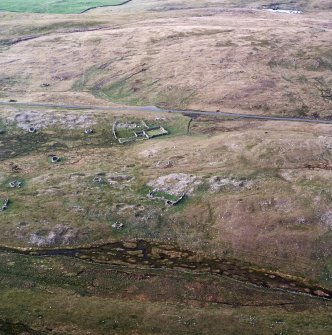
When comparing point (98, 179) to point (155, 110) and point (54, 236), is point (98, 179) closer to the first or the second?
point (54, 236)

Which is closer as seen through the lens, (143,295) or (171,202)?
(143,295)

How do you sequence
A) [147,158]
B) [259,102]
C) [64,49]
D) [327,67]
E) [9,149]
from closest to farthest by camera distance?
[147,158] → [9,149] → [259,102] → [327,67] → [64,49]

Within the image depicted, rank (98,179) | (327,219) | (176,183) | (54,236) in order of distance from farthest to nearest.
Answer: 1. (98,179)
2. (176,183)
3. (54,236)
4. (327,219)

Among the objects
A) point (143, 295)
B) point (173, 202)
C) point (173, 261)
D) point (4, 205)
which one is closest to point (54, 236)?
point (4, 205)

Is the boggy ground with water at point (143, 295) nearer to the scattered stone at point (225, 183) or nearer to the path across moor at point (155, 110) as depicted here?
the scattered stone at point (225, 183)

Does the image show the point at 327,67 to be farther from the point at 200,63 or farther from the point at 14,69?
the point at 14,69

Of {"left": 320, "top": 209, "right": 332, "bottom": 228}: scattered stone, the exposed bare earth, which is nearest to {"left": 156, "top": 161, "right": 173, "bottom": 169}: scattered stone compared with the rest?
{"left": 320, "top": 209, "right": 332, "bottom": 228}: scattered stone

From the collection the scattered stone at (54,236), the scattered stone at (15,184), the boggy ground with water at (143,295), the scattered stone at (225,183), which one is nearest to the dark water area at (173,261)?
the boggy ground with water at (143,295)

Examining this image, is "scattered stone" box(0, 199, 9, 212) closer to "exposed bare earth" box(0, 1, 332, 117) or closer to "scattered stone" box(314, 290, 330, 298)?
"exposed bare earth" box(0, 1, 332, 117)

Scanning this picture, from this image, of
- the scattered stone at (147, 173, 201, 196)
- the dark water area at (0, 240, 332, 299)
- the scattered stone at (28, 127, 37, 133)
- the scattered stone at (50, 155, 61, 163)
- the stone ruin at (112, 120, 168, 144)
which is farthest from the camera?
the scattered stone at (28, 127, 37, 133)

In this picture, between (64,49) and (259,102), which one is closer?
(259,102)

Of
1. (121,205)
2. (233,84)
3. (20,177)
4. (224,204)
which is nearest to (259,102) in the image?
(233,84)
